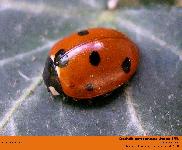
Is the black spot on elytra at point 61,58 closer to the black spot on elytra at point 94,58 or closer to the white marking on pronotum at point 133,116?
the black spot on elytra at point 94,58

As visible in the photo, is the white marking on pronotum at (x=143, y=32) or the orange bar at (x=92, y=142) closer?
the orange bar at (x=92, y=142)

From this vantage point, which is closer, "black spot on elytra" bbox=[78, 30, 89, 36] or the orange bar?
the orange bar

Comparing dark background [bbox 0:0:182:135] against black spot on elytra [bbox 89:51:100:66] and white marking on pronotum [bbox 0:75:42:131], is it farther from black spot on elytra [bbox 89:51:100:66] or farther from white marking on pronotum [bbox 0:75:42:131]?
black spot on elytra [bbox 89:51:100:66]

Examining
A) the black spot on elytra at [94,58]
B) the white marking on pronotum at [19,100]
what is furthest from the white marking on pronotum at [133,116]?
the white marking on pronotum at [19,100]

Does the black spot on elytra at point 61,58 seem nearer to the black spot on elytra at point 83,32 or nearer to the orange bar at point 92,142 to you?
the black spot on elytra at point 83,32

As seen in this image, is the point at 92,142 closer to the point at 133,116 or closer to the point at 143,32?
the point at 133,116

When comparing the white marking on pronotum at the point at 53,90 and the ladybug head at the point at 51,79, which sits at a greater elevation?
the ladybug head at the point at 51,79

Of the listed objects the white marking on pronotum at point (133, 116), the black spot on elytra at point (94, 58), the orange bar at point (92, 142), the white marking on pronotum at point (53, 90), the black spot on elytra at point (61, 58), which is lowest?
the orange bar at point (92, 142)

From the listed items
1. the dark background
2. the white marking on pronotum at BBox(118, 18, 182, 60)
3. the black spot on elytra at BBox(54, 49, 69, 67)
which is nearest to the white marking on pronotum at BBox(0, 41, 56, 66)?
the dark background
